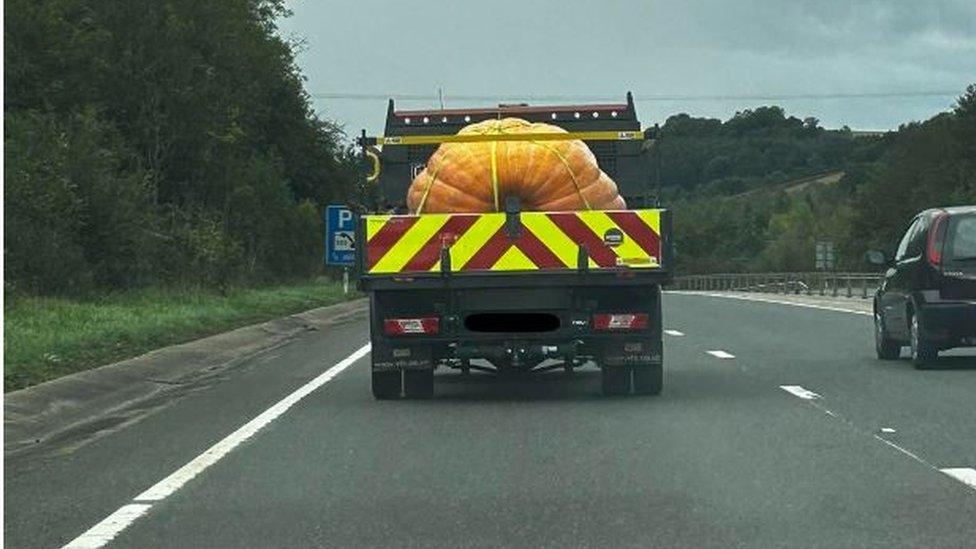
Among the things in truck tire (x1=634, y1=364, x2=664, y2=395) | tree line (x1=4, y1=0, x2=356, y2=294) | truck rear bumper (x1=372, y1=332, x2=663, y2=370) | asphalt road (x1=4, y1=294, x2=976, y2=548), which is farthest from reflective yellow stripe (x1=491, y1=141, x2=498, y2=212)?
tree line (x1=4, y1=0, x2=356, y2=294)

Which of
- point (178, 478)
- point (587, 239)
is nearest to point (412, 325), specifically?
point (587, 239)

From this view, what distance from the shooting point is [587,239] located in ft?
47.7

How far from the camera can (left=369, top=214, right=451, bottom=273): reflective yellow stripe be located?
575 inches

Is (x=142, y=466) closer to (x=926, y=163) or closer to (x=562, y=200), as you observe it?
(x=562, y=200)

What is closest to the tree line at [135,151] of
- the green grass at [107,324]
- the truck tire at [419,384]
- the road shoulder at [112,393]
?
the green grass at [107,324]

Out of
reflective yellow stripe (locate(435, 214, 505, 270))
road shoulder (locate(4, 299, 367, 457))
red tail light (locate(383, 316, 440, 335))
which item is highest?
reflective yellow stripe (locate(435, 214, 505, 270))

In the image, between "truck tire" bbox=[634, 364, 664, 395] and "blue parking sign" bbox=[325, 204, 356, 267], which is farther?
"blue parking sign" bbox=[325, 204, 356, 267]

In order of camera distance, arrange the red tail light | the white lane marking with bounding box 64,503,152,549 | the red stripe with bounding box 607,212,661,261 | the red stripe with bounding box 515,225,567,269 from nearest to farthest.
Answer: the white lane marking with bounding box 64,503,152,549
the red stripe with bounding box 607,212,661,261
the red stripe with bounding box 515,225,567,269
the red tail light

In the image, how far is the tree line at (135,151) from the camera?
33.4m

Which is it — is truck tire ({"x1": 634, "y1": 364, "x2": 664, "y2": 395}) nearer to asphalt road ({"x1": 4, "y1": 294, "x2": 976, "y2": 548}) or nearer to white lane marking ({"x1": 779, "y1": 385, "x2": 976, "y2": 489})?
asphalt road ({"x1": 4, "y1": 294, "x2": 976, "y2": 548})

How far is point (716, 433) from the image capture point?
41.8 feet

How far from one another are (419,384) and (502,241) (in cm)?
193

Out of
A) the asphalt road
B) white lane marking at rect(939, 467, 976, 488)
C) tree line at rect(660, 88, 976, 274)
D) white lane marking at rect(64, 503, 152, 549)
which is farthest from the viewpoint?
tree line at rect(660, 88, 976, 274)

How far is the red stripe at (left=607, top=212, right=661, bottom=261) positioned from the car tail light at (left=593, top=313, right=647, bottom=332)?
0.71 m
